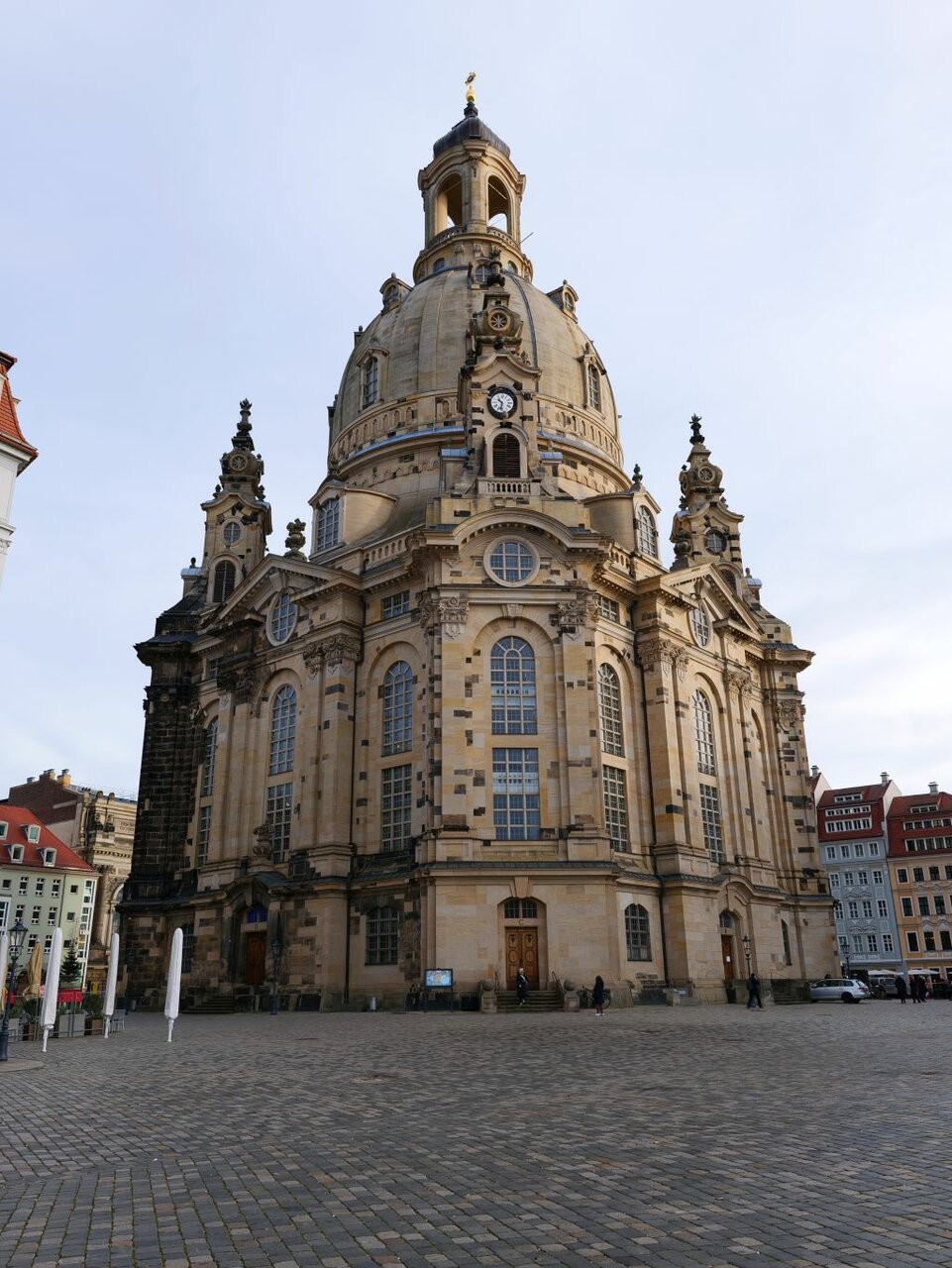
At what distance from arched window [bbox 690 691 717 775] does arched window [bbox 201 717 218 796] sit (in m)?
27.3

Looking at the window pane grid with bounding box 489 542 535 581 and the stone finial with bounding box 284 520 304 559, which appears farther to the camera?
the stone finial with bounding box 284 520 304 559

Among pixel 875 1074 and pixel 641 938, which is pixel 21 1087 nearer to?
pixel 875 1074

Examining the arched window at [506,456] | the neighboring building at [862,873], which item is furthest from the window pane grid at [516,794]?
the neighboring building at [862,873]

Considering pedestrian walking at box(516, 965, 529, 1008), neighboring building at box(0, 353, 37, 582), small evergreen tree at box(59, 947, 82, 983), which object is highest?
neighboring building at box(0, 353, 37, 582)

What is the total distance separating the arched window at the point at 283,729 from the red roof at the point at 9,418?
23.7 m

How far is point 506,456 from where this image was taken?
165 feet

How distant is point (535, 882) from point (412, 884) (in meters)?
5.57

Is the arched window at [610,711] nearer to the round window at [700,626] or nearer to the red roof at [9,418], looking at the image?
the round window at [700,626]

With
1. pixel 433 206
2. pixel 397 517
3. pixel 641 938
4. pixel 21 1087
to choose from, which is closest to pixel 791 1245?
pixel 21 1087

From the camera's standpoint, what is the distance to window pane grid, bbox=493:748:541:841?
4272 centimetres

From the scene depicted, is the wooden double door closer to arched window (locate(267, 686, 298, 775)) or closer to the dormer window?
arched window (locate(267, 686, 298, 775))

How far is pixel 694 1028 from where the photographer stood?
2794 cm

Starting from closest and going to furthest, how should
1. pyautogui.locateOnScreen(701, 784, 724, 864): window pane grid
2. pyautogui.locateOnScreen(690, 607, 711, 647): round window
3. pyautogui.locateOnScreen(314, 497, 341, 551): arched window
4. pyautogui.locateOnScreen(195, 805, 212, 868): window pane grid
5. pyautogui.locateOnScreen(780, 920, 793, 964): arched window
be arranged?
pyautogui.locateOnScreen(701, 784, 724, 864): window pane grid, pyautogui.locateOnScreen(690, 607, 711, 647): round window, pyautogui.locateOnScreen(195, 805, 212, 868): window pane grid, pyautogui.locateOnScreen(314, 497, 341, 551): arched window, pyautogui.locateOnScreen(780, 920, 793, 964): arched window

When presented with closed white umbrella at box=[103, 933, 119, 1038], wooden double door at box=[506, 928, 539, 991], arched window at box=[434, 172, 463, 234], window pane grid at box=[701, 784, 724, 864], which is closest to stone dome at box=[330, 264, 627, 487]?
arched window at box=[434, 172, 463, 234]
